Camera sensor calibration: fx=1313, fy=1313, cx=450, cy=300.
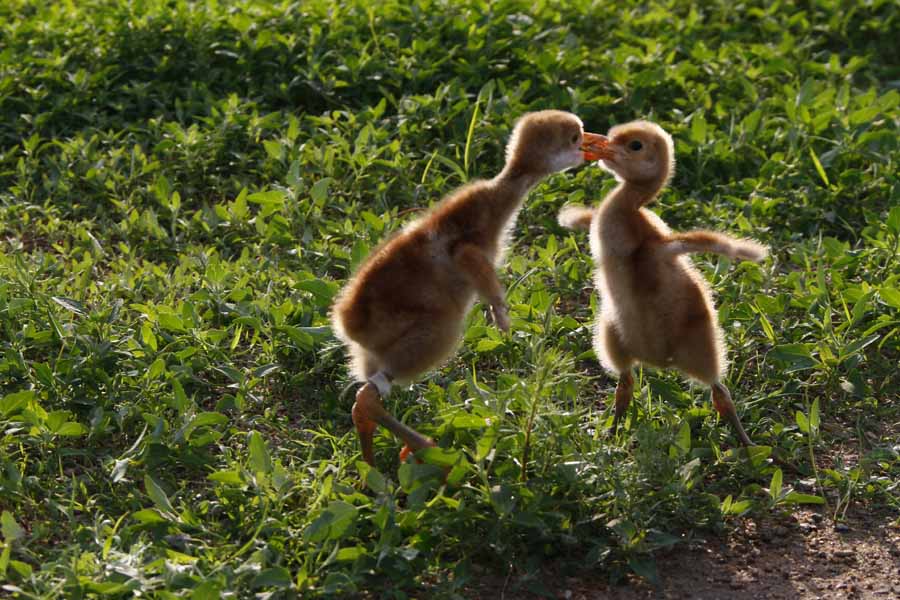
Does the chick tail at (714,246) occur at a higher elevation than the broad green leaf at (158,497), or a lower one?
higher

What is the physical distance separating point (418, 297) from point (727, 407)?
4.49 feet

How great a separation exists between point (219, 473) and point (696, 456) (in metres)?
1.88

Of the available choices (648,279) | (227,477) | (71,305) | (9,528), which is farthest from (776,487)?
(71,305)

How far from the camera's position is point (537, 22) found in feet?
28.9

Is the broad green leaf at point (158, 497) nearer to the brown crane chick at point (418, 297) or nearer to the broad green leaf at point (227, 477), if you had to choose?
the broad green leaf at point (227, 477)

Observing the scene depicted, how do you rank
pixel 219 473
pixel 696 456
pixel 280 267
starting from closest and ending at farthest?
pixel 219 473 → pixel 696 456 → pixel 280 267

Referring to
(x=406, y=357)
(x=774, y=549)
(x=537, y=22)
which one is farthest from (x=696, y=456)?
(x=537, y=22)

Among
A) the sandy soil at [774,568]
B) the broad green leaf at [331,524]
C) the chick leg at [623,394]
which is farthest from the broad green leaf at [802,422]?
the broad green leaf at [331,524]

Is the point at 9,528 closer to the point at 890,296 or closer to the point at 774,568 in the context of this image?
the point at 774,568

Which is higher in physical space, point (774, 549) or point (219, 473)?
point (219, 473)

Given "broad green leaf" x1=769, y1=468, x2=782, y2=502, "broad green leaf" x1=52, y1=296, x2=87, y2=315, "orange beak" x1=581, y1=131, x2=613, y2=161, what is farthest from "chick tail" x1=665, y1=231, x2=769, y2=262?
"broad green leaf" x1=52, y1=296, x2=87, y2=315

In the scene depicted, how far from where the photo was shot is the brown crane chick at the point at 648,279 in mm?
5246

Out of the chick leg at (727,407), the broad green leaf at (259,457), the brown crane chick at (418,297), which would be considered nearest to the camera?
the broad green leaf at (259,457)

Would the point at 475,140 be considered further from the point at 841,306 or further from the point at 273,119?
the point at 841,306
